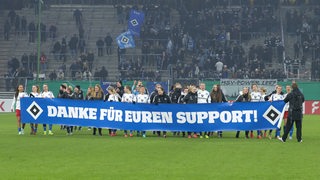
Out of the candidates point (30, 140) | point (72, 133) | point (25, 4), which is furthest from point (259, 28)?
point (30, 140)

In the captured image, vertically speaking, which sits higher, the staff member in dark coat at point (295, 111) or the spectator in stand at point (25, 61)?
the spectator in stand at point (25, 61)

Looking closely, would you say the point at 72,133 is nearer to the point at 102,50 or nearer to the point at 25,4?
the point at 102,50

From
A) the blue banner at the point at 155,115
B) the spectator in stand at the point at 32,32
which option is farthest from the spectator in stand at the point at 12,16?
the blue banner at the point at 155,115

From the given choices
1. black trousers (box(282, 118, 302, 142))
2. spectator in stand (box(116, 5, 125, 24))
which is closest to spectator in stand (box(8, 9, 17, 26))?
spectator in stand (box(116, 5, 125, 24))

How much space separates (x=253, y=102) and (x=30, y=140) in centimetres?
839

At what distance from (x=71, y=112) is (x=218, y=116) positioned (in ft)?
19.0

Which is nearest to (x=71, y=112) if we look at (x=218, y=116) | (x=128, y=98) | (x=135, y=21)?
(x=128, y=98)

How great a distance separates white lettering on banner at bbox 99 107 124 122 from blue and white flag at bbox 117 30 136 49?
26.8 metres

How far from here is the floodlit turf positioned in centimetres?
1720

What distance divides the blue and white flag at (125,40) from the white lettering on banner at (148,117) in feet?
88.8

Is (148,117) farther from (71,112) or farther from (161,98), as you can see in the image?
(71,112)

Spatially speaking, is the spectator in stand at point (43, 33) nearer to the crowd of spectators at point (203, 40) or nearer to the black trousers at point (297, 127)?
the crowd of spectators at point (203, 40)

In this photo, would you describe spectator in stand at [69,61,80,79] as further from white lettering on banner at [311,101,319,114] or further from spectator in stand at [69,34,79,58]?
white lettering on banner at [311,101,319,114]

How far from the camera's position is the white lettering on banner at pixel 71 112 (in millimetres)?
32781
